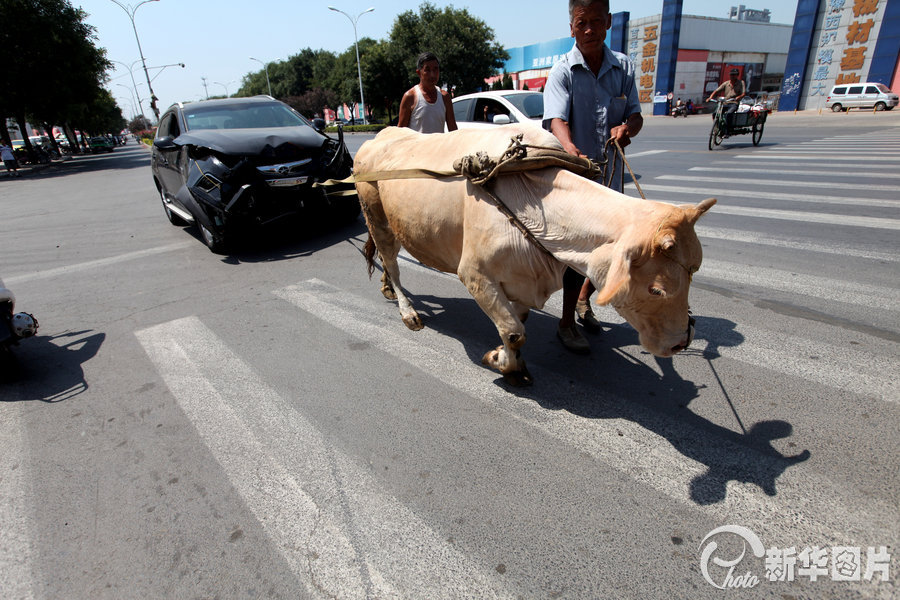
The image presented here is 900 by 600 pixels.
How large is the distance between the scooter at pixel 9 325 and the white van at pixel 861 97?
37509 millimetres

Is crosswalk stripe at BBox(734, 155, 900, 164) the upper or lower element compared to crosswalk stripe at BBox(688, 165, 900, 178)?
upper

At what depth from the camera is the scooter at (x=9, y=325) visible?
10.9ft

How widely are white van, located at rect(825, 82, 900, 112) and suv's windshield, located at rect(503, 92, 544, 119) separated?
28604 millimetres

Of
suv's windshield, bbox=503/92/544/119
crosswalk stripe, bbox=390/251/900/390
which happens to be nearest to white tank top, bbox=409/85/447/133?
crosswalk stripe, bbox=390/251/900/390

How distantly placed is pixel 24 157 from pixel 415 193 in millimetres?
41478

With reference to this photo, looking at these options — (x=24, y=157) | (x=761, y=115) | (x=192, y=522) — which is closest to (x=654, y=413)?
(x=192, y=522)

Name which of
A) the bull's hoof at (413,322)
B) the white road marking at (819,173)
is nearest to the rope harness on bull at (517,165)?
the bull's hoof at (413,322)

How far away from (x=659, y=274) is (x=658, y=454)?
3.37 feet

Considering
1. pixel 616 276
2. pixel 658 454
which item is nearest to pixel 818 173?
pixel 658 454

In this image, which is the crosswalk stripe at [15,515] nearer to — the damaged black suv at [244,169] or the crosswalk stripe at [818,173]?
the damaged black suv at [244,169]

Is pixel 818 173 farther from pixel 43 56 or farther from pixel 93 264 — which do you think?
pixel 43 56

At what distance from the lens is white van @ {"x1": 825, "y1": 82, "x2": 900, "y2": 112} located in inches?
1037

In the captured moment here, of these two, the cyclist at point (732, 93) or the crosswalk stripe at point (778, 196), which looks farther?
the cyclist at point (732, 93)

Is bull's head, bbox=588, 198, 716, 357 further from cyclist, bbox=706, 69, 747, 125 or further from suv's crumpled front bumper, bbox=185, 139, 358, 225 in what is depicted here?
cyclist, bbox=706, 69, 747, 125
